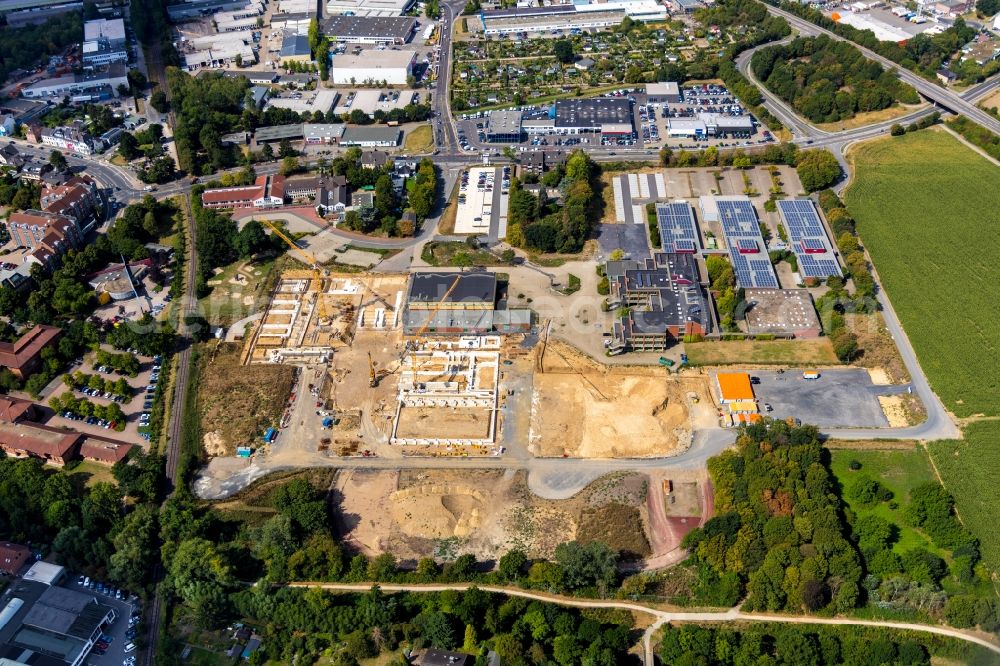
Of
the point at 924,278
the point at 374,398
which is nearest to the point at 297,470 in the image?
the point at 374,398

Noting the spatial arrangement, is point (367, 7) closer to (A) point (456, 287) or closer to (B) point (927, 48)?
(A) point (456, 287)

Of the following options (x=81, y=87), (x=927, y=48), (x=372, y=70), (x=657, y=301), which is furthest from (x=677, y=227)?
(x=81, y=87)

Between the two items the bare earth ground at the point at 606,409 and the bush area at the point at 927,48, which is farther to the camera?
the bush area at the point at 927,48

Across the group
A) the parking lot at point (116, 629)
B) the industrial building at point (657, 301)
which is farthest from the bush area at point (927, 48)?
the parking lot at point (116, 629)

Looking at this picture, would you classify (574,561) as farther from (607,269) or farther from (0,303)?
(0,303)

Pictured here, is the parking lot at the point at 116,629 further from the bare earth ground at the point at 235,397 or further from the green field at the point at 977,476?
the green field at the point at 977,476
